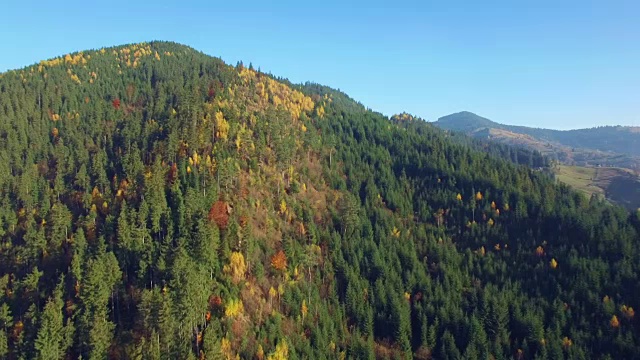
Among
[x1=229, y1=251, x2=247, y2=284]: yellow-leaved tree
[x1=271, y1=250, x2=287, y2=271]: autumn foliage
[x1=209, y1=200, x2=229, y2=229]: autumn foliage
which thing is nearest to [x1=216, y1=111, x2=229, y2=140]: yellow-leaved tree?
[x1=209, y1=200, x2=229, y2=229]: autumn foliage

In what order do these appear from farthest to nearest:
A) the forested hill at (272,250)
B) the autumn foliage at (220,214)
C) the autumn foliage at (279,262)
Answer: the autumn foliage at (220,214) < the autumn foliage at (279,262) < the forested hill at (272,250)

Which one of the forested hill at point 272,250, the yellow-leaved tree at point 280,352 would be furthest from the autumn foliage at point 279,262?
the yellow-leaved tree at point 280,352

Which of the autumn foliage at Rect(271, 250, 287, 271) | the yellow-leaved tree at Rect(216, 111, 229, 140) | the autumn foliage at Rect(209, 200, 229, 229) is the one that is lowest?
the autumn foliage at Rect(271, 250, 287, 271)

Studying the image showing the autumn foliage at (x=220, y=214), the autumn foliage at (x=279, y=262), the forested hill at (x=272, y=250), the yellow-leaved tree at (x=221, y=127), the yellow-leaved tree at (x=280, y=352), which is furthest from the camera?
the yellow-leaved tree at (x=221, y=127)

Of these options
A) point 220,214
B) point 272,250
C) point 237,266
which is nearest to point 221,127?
point 220,214

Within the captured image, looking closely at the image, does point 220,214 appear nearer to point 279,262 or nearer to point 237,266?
point 237,266

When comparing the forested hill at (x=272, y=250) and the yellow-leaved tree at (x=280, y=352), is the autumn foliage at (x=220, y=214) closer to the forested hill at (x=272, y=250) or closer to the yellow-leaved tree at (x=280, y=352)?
the forested hill at (x=272, y=250)

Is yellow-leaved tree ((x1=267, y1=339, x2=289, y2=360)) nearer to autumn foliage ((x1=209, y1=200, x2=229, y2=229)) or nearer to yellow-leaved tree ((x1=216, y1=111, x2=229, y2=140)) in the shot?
autumn foliage ((x1=209, y1=200, x2=229, y2=229))

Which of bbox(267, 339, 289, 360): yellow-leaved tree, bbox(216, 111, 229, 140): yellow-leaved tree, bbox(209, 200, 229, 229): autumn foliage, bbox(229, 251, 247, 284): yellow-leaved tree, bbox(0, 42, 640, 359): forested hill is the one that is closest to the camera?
bbox(267, 339, 289, 360): yellow-leaved tree

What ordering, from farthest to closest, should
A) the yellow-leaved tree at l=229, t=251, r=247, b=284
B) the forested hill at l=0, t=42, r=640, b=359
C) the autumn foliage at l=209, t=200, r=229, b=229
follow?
the autumn foliage at l=209, t=200, r=229, b=229
the yellow-leaved tree at l=229, t=251, r=247, b=284
the forested hill at l=0, t=42, r=640, b=359
